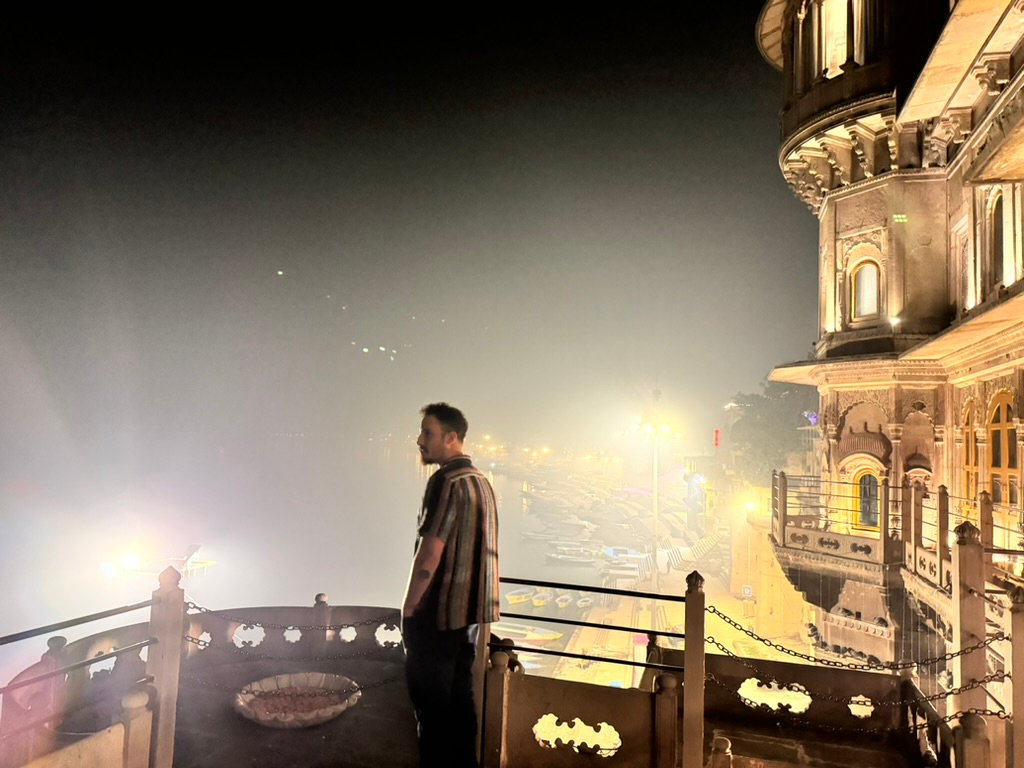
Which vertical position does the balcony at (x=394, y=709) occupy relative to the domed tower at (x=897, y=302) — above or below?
below

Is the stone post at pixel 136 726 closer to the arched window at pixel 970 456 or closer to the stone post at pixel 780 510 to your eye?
the stone post at pixel 780 510

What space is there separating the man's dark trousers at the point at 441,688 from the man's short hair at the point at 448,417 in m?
1.26

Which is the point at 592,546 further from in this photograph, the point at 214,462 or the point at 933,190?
the point at 214,462

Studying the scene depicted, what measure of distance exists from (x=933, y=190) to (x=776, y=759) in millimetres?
14041

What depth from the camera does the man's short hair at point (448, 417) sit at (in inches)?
178

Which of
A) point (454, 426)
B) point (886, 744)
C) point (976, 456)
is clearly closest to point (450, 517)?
point (454, 426)

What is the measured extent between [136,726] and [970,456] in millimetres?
15400

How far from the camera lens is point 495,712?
5129mm

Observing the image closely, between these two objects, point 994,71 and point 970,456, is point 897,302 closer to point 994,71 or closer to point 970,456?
point 970,456

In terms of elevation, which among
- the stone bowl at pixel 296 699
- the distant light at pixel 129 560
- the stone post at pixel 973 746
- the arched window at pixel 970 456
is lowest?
the distant light at pixel 129 560

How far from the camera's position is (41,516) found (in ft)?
281

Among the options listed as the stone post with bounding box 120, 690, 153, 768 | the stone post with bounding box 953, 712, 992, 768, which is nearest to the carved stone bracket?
the stone post with bounding box 953, 712, 992, 768

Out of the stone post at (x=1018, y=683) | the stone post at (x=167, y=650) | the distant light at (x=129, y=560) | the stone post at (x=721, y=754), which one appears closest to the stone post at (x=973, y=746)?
the stone post at (x=1018, y=683)

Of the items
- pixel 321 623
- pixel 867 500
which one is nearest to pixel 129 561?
pixel 321 623
